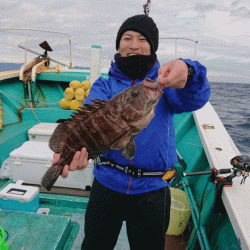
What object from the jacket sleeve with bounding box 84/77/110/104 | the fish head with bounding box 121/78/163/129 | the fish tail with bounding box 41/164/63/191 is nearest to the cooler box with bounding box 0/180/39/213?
the fish tail with bounding box 41/164/63/191

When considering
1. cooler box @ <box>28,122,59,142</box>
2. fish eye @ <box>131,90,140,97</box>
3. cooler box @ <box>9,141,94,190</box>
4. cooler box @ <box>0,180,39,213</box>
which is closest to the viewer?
fish eye @ <box>131,90,140,97</box>

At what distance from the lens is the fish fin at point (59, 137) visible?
6.00 feet

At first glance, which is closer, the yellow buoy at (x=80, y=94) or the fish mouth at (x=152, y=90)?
the fish mouth at (x=152, y=90)

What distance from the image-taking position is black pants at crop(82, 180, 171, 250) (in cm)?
200

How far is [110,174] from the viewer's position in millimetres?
2051

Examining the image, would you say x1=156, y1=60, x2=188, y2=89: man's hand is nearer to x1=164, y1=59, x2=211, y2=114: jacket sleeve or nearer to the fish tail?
x1=164, y1=59, x2=211, y2=114: jacket sleeve

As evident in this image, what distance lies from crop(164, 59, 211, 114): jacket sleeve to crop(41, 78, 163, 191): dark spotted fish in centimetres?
31

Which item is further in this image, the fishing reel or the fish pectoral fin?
the fishing reel

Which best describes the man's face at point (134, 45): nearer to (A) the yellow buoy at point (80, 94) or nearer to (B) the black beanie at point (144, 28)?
(B) the black beanie at point (144, 28)

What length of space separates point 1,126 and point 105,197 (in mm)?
3952

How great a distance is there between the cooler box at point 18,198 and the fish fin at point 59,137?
6.17 ft

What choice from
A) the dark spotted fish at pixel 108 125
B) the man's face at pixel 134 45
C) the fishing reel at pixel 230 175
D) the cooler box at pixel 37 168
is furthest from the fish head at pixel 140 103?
the cooler box at pixel 37 168

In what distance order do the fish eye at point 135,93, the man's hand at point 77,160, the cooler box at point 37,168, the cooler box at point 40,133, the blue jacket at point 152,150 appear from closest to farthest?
the fish eye at point 135,93
the man's hand at point 77,160
the blue jacket at point 152,150
the cooler box at point 37,168
the cooler box at point 40,133

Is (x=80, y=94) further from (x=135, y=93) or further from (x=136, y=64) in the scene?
(x=135, y=93)
